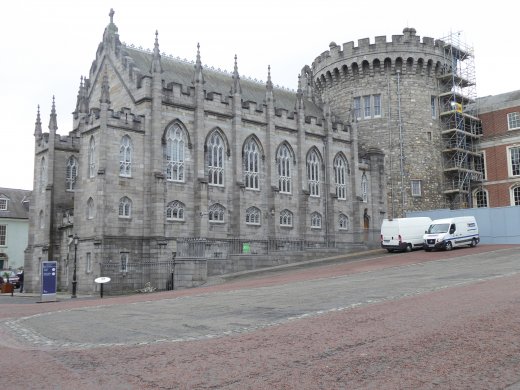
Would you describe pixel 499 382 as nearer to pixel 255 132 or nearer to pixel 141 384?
pixel 141 384

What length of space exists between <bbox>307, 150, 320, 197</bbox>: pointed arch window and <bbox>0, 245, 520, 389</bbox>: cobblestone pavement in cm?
2897

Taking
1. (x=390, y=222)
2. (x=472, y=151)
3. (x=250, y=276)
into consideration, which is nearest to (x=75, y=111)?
(x=250, y=276)

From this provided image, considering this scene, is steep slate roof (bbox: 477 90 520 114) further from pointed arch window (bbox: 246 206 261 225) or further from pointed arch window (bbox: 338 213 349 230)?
pointed arch window (bbox: 246 206 261 225)

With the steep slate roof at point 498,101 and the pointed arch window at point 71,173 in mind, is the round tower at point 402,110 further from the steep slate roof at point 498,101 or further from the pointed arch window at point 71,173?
the pointed arch window at point 71,173

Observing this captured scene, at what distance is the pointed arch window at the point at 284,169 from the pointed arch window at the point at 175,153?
918 cm

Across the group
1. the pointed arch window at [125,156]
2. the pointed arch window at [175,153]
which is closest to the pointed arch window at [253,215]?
the pointed arch window at [175,153]

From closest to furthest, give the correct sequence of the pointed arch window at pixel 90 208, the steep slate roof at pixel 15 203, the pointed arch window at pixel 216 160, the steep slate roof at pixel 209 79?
the pointed arch window at pixel 90 208 → the pointed arch window at pixel 216 160 → the steep slate roof at pixel 209 79 → the steep slate roof at pixel 15 203

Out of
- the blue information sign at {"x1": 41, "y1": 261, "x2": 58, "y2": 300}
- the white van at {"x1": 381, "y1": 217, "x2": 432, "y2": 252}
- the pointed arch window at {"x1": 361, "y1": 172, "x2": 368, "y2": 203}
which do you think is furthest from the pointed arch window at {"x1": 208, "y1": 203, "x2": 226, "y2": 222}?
the pointed arch window at {"x1": 361, "y1": 172, "x2": 368, "y2": 203}

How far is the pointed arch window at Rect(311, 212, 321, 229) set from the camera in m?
45.9

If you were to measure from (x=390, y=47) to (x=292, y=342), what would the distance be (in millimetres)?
46281

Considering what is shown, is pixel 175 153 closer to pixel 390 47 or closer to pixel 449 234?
pixel 449 234

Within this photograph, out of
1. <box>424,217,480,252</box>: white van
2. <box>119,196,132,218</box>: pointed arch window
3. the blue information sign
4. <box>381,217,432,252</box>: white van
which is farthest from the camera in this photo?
<box>381,217,432,252</box>: white van

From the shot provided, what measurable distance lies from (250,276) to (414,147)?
26983 millimetres

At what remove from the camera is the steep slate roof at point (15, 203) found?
62641 millimetres
